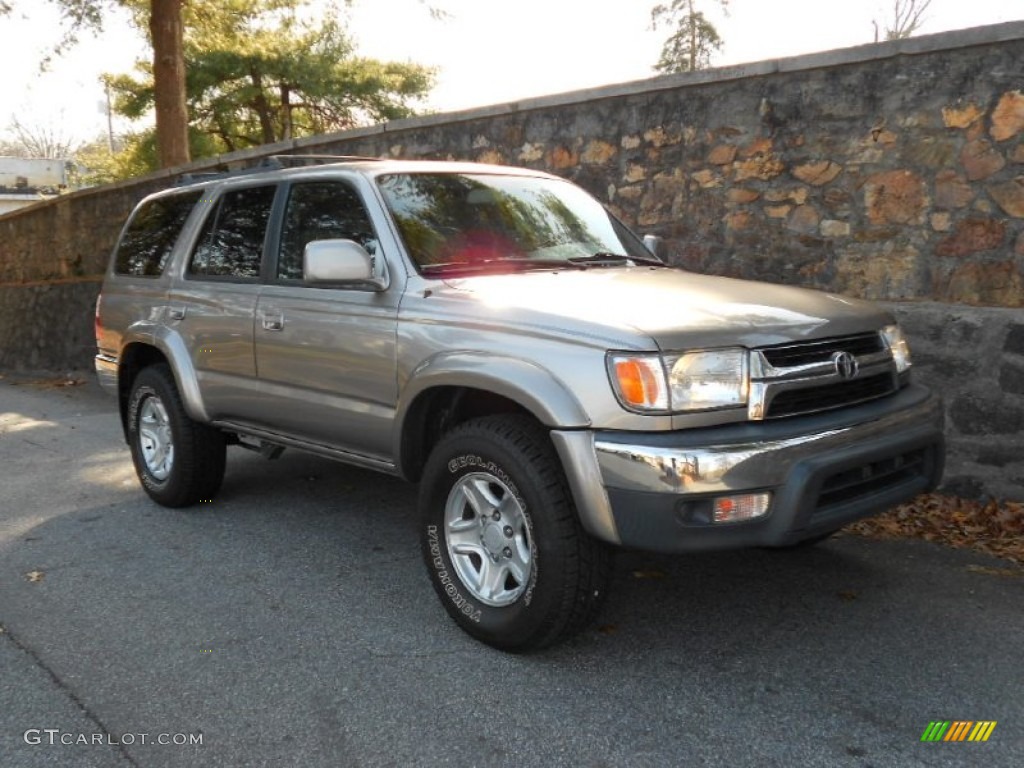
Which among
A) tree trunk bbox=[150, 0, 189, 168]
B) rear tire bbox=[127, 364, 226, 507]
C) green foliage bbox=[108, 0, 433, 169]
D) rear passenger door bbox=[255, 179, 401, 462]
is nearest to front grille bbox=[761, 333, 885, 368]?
rear passenger door bbox=[255, 179, 401, 462]

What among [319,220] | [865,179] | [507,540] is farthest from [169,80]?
[507,540]

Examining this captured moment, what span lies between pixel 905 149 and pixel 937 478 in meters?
2.91

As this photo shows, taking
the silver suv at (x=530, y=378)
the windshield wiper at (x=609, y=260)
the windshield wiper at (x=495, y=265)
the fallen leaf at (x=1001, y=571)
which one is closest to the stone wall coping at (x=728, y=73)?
the silver suv at (x=530, y=378)

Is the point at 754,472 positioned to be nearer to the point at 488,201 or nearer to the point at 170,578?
the point at 488,201

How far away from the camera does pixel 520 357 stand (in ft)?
10.9

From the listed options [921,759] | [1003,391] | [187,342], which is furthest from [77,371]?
[921,759]

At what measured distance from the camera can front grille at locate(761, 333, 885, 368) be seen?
3223mm

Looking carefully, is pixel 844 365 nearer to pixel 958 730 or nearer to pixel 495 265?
pixel 958 730

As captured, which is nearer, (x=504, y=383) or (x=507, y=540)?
(x=504, y=383)

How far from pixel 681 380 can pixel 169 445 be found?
368 centimetres

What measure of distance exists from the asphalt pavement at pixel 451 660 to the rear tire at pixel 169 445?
0.41 m

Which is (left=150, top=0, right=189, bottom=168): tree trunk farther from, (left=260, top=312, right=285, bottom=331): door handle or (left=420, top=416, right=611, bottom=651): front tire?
(left=420, top=416, right=611, bottom=651): front tire

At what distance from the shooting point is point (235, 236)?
201 inches

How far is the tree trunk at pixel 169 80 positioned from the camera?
550 inches
